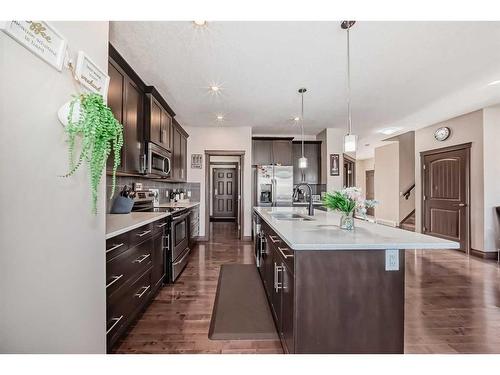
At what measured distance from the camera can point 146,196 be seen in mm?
3568

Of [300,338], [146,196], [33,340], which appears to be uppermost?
[146,196]

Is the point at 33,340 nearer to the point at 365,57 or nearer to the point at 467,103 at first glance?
the point at 365,57

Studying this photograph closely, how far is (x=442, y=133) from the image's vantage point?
16.1ft

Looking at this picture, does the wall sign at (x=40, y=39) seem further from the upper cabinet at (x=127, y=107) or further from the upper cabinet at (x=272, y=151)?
the upper cabinet at (x=272, y=151)

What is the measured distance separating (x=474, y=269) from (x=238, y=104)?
453 centimetres

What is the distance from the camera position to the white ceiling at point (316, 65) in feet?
7.11

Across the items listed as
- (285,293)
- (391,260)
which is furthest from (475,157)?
(285,293)

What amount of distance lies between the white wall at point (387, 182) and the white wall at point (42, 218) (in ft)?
27.7

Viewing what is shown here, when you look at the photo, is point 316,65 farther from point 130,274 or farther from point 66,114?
point 130,274

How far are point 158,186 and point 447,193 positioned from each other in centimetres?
582

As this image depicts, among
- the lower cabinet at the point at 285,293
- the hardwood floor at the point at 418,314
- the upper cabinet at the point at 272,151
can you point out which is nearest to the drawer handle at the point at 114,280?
the hardwood floor at the point at 418,314

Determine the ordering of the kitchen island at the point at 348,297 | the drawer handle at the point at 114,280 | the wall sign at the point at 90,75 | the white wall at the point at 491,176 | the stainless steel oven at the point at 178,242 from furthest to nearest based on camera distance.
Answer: the white wall at the point at 491,176 < the stainless steel oven at the point at 178,242 < the drawer handle at the point at 114,280 < the kitchen island at the point at 348,297 < the wall sign at the point at 90,75
